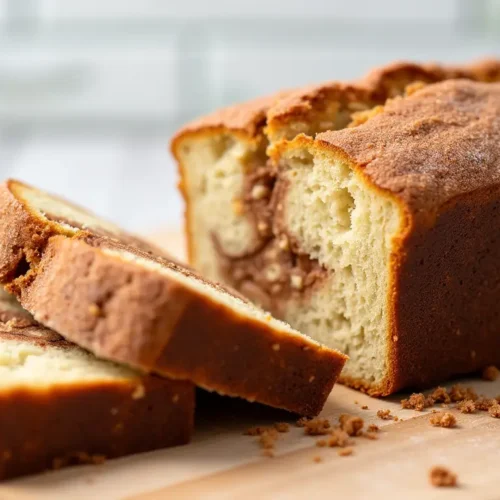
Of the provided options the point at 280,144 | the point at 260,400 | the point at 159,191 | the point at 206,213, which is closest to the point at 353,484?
the point at 260,400

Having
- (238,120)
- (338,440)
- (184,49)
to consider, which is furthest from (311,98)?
(184,49)

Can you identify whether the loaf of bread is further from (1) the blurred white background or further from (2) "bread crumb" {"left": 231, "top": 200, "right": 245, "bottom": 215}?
(1) the blurred white background

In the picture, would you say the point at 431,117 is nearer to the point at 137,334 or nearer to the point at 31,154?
the point at 137,334

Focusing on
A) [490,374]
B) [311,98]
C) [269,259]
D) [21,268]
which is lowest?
[490,374]

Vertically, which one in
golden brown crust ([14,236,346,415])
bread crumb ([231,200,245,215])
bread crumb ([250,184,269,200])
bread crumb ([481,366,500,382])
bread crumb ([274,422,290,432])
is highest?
bread crumb ([250,184,269,200])

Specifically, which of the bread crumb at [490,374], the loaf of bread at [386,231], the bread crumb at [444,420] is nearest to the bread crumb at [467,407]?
the bread crumb at [444,420]

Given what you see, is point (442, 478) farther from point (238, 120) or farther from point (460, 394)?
point (238, 120)

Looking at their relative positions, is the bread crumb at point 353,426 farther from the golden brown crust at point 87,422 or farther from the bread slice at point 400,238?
the golden brown crust at point 87,422

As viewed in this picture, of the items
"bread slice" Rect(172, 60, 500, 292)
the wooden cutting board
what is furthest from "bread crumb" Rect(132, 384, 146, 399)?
"bread slice" Rect(172, 60, 500, 292)
